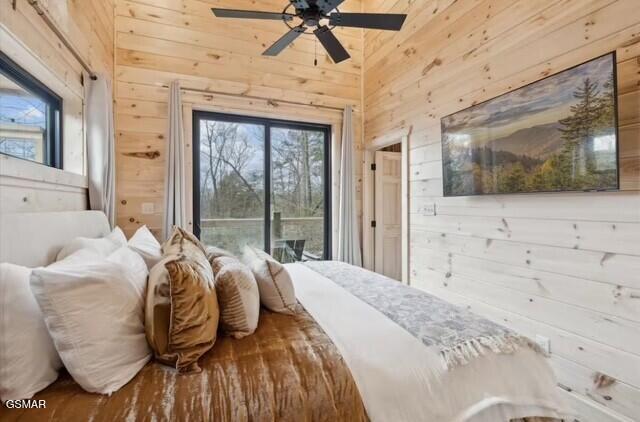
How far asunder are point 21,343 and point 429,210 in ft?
9.42

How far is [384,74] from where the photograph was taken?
3570 millimetres

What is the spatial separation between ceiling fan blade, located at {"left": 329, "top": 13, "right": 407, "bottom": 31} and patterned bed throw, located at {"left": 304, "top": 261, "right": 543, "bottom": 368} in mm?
1779

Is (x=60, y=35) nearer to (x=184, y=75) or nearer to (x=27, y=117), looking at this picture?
(x=27, y=117)

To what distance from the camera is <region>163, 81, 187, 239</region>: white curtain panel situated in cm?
299

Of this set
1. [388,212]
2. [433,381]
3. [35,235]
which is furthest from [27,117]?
[388,212]

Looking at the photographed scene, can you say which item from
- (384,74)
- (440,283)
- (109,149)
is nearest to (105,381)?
(109,149)

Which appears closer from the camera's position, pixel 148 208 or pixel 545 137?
pixel 545 137

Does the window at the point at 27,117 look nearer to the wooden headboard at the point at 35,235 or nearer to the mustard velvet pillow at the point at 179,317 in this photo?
the wooden headboard at the point at 35,235

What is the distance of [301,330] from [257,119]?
9.61ft

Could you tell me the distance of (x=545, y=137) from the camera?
178 cm

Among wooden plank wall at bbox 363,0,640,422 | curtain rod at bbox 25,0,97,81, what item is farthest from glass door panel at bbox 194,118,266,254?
wooden plank wall at bbox 363,0,640,422

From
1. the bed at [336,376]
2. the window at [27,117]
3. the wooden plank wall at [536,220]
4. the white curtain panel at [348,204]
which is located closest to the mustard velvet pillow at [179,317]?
the bed at [336,376]

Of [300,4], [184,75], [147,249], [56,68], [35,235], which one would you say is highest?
[184,75]

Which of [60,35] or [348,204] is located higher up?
[60,35]
